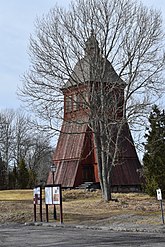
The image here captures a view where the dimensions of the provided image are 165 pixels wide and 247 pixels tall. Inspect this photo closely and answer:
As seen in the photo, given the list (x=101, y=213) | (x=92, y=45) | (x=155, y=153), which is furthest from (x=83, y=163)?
(x=101, y=213)

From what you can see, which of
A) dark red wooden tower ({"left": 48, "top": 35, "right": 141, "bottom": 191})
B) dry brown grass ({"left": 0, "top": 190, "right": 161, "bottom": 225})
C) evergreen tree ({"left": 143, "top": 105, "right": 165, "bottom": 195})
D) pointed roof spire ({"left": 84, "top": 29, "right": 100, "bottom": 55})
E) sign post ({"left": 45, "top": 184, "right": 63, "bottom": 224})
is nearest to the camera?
dry brown grass ({"left": 0, "top": 190, "right": 161, "bottom": 225})

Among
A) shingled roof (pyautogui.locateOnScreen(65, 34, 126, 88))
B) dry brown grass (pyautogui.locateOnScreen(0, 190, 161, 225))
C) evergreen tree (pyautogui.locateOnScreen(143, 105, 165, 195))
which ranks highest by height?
shingled roof (pyautogui.locateOnScreen(65, 34, 126, 88))

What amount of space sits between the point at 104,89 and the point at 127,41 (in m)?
3.46

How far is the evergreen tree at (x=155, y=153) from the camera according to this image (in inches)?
1395

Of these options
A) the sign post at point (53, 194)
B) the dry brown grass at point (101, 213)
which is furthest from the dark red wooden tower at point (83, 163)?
the sign post at point (53, 194)

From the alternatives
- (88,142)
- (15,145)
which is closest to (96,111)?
(88,142)

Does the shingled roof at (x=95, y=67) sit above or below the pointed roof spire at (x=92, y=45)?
below

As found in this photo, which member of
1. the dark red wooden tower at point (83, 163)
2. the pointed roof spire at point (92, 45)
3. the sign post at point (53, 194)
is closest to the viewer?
the sign post at point (53, 194)

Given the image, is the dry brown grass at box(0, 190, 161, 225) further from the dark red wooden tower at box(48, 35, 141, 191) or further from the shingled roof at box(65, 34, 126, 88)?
the dark red wooden tower at box(48, 35, 141, 191)

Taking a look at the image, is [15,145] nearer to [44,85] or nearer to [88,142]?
[88,142]

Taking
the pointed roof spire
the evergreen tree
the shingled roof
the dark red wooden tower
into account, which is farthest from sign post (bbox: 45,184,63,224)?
the dark red wooden tower

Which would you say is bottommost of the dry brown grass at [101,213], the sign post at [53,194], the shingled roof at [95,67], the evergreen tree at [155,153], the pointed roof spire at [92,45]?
the dry brown grass at [101,213]

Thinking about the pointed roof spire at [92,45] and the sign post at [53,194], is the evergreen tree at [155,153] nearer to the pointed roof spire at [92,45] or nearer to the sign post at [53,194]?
the pointed roof spire at [92,45]

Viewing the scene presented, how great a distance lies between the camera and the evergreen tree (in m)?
35.4
